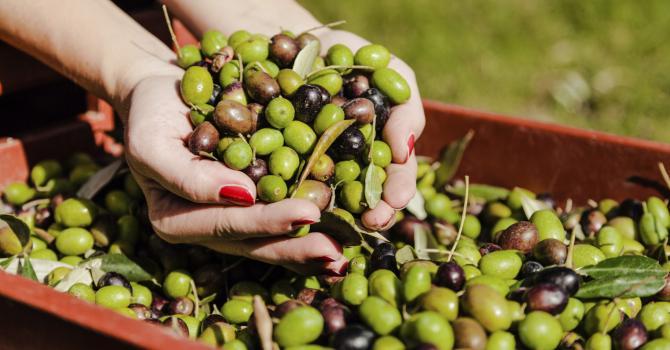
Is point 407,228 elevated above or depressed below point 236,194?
below

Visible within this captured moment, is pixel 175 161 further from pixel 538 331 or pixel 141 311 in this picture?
pixel 538 331

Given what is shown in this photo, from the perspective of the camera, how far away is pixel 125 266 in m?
2.84

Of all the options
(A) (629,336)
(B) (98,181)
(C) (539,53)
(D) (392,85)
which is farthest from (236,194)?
(C) (539,53)

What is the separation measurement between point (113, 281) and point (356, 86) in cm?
118

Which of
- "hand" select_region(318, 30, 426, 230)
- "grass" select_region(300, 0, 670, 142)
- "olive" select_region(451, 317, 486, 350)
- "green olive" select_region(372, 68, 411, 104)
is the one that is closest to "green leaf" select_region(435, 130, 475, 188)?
"hand" select_region(318, 30, 426, 230)

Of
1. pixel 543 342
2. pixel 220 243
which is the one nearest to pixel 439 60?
pixel 220 243

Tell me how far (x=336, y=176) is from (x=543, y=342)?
3.08 feet

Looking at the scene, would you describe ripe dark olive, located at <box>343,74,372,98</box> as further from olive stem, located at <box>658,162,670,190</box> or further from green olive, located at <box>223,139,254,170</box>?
olive stem, located at <box>658,162,670,190</box>

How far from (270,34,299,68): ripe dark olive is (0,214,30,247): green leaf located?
1194 millimetres

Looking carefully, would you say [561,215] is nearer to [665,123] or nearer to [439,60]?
[665,123]

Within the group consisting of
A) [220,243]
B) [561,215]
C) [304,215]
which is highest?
[304,215]

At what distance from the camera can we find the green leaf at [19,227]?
9.53 feet

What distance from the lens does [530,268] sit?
2430mm

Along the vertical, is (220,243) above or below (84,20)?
below
